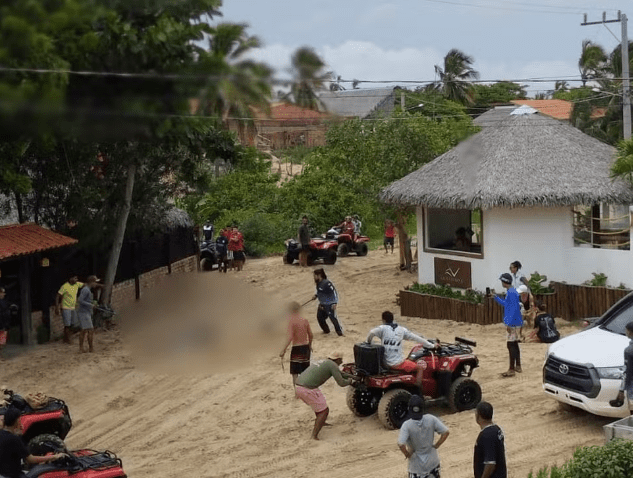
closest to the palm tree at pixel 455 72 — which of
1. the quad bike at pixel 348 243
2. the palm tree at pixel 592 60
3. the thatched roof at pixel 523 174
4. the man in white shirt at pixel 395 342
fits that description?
the thatched roof at pixel 523 174

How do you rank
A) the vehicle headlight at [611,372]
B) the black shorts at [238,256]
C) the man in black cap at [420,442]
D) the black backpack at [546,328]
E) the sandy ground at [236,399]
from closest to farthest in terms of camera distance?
1. the man in black cap at [420,442]
2. the vehicle headlight at [611,372]
3. the sandy ground at [236,399]
4. the black backpack at [546,328]
5. the black shorts at [238,256]

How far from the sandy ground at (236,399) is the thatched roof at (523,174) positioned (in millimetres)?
2836

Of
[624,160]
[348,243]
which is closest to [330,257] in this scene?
[348,243]

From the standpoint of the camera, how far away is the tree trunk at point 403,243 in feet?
93.7

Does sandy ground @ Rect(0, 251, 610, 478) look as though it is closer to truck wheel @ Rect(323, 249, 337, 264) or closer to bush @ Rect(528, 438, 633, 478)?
bush @ Rect(528, 438, 633, 478)

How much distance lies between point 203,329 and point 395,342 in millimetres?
6995

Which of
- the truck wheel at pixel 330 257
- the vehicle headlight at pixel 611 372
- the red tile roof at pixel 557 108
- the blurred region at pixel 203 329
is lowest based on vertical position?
the blurred region at pixel 203 329

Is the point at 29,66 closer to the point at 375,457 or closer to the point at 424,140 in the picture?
the point at 375,457

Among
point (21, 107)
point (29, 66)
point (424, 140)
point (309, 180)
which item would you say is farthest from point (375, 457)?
point (309, 180)

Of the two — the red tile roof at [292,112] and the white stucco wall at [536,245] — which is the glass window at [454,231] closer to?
the white stucco wall at [536,245]

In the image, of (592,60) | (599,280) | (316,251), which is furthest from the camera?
(592,60)

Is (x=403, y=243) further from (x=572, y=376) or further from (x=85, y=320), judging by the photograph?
(x=572, y=376)

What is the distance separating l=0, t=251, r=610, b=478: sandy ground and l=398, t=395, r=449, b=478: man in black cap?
1.71 metres

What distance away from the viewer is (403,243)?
2952 centimetres
